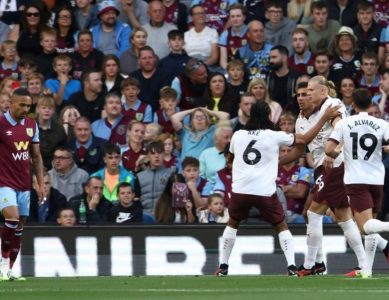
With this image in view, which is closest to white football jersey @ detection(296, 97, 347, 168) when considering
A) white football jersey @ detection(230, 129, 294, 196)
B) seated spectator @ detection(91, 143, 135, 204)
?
white football jersey @ detection(230, 129, 294, 196)

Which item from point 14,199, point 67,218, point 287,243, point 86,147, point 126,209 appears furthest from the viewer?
point 86,147

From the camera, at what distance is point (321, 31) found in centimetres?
2289

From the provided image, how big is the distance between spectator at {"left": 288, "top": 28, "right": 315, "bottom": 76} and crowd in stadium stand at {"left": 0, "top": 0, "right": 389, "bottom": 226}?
0.02 m

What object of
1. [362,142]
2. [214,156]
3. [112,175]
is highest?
[362,142]

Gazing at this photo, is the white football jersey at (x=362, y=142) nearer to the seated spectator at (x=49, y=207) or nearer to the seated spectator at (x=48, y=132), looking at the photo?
the seated spectator at (x=49, y=207)

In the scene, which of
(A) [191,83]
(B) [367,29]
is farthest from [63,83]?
(B) [367,29]

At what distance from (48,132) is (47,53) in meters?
2.25

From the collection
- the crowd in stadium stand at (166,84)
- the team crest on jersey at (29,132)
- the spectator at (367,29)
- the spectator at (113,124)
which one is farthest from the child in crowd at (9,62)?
the team crest on jersey at (29,132)

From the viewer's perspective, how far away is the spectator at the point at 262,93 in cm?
2138

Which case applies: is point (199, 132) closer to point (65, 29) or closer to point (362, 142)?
point (65, 29)

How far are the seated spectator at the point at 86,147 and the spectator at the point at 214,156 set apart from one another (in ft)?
5.12

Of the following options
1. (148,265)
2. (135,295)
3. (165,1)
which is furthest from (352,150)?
(165,1)

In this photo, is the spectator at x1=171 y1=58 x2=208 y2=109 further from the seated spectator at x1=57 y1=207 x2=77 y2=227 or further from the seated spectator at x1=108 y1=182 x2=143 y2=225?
the seated spectator at x1=57 y1=207 x2=77 y2=227

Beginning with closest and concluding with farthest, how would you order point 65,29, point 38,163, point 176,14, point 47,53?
1. point 38,163
2. point 47,53
3. point 65,29
4. point 176,14
